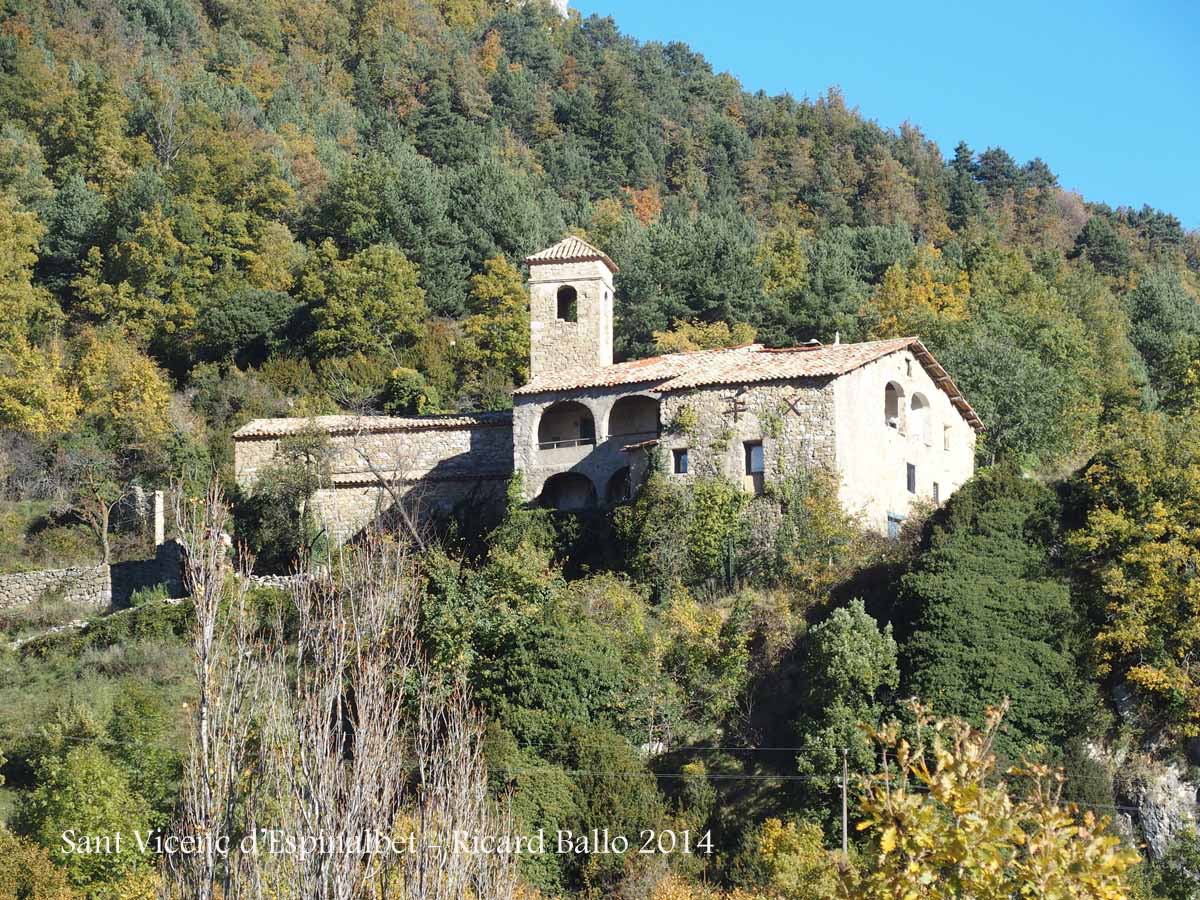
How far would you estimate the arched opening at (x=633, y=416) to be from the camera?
4175 centimetres

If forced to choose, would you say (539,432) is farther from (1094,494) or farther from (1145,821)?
(1145,821)

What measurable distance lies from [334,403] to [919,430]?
1971 cm

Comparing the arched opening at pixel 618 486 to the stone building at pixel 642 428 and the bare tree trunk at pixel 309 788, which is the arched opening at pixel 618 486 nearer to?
the stone building at pixel 642 428

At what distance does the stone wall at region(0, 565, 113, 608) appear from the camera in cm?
4291

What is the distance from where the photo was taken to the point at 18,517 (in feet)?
159

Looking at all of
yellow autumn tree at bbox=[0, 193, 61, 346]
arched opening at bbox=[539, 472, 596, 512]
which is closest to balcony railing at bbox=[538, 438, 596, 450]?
arched opening at bbox=[539, 472, 596, 512]

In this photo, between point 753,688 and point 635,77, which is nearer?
point 753,688

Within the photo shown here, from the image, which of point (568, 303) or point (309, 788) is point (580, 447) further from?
point (309, 788)

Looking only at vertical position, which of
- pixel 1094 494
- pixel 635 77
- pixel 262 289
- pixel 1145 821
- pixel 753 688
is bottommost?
pixel 1145 821

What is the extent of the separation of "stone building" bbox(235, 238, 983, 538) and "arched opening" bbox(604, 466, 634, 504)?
39 mm

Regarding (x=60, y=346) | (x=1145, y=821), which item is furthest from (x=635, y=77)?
(x=1145, y=821)

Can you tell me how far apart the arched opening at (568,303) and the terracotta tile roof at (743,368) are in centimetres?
212

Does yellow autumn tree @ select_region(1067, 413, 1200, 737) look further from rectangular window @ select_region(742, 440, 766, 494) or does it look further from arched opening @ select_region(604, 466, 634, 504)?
arched opening @ select_region(604, 466, 634, 504)

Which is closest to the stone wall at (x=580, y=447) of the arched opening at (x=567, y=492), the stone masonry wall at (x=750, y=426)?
the arched opening at (x=567, y=492)
